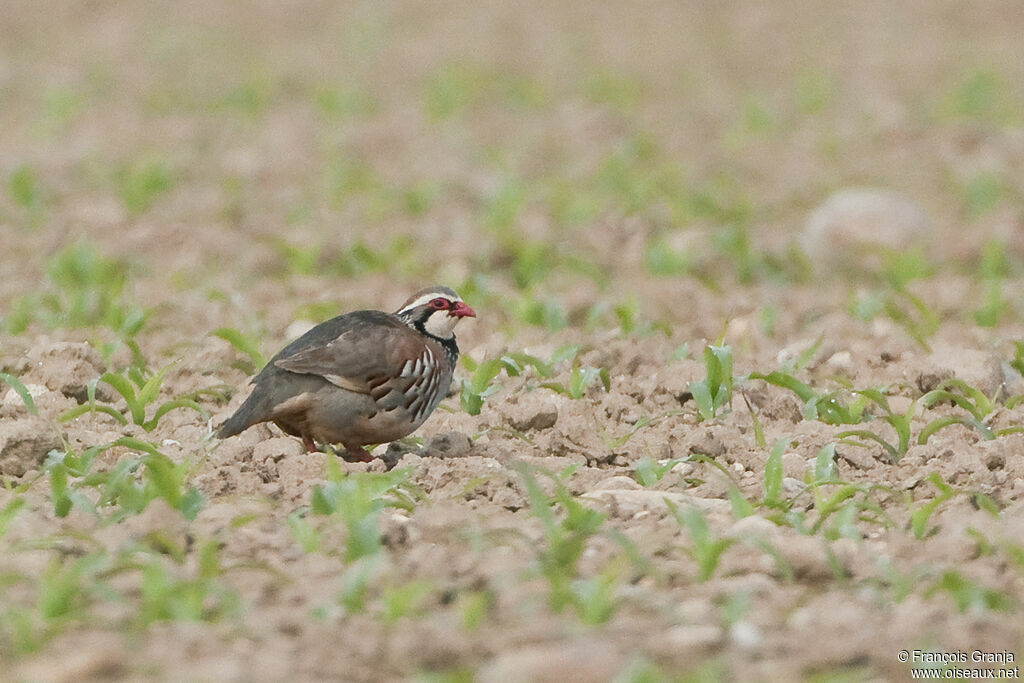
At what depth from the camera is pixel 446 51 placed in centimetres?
1595

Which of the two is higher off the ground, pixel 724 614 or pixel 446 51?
pixel 446 51

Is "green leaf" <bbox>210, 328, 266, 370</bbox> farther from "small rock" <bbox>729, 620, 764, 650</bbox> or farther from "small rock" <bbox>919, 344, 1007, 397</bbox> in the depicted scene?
"small rock" <bbox>729, 620, 764, 650</bbox>

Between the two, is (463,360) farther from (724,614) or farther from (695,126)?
(695,126)

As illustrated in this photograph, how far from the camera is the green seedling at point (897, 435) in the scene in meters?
5.54

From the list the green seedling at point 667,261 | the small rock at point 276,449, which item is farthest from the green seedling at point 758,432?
the green seedling at point 667,261

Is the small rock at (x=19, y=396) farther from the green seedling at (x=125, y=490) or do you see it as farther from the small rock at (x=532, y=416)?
the small rock at (x=532, y=416)

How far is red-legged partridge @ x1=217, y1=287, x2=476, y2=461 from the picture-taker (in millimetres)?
5359

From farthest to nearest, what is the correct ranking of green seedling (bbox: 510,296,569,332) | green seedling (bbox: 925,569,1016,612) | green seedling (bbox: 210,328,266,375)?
green seedling (bbox: 510,296,569,332) < green seedling (bbox: 210,328,266,375) < green seedling (bbox: 925,569,1016,612)

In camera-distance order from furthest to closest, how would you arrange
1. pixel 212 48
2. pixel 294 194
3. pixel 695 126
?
pixel 212 48
pixel 695 126
pixel 294 194

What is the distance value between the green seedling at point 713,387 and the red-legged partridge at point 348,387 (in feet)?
3.42

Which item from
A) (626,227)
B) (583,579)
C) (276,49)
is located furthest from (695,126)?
(583,579)

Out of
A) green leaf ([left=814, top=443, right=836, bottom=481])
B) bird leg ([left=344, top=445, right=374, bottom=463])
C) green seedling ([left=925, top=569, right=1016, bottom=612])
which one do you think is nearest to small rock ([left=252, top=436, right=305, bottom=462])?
bird leg ([left=344, top=445, right=374, bottom=463])

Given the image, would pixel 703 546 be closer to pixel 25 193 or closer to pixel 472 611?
pixel 472 611

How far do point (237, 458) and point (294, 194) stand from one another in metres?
5.52
